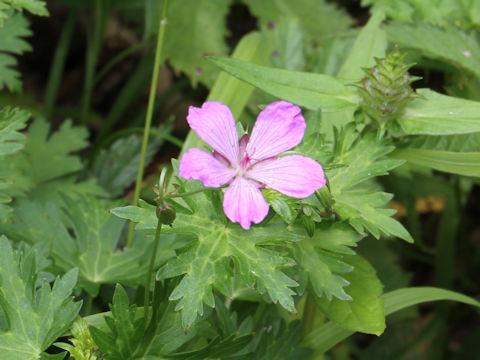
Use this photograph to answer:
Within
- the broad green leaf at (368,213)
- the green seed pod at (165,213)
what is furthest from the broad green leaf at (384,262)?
the green seed pod at (165,213)

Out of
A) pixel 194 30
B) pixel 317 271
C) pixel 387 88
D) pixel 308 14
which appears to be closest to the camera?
pixel 317 271

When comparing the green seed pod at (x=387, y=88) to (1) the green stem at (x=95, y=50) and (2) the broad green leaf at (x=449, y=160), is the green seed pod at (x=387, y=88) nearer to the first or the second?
(2) the broad green leaf at (x=449, y=160)

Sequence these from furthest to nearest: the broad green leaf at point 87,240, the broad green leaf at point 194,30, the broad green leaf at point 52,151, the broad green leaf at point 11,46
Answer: the broad green leaf at point 194,30
the broad green leaf at point 52,151
the broad green leaf at point 11,46
the broad green leaf at point 87,240

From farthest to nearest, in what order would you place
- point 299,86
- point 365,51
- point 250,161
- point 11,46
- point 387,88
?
1. point 11,46
2. point 365,51
3. point 299,86
4. point 387,88
5. point 250,161

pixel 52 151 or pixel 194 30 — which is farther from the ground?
pixel 194 30

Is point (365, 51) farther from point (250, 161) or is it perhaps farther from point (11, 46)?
point (11, 46)

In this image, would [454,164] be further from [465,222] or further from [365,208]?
[465,222]

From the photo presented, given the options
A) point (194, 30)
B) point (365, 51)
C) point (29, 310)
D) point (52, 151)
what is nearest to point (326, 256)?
point (29, 310)

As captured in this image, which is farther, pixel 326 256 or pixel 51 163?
pixel 51 163
